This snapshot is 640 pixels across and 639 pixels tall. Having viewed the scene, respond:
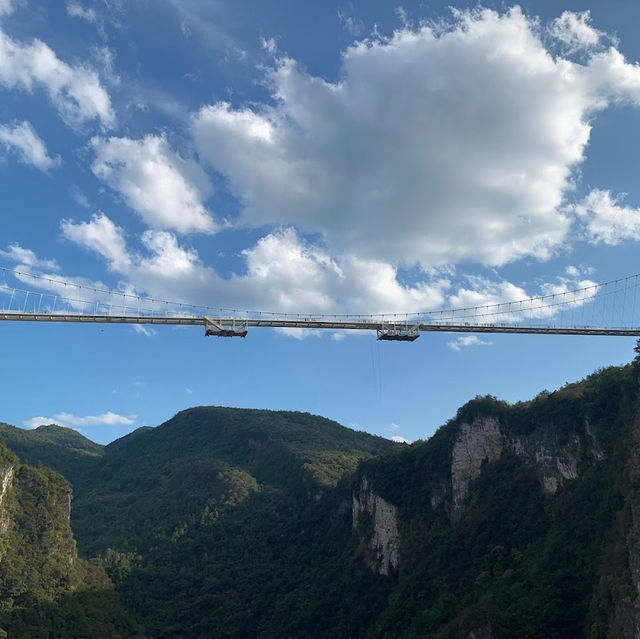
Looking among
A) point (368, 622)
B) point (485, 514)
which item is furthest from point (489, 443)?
point (368, 622)

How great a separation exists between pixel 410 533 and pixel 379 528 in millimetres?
7172

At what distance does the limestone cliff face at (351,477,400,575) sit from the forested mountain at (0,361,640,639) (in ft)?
0.82

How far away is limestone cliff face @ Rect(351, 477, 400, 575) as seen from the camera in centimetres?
7531

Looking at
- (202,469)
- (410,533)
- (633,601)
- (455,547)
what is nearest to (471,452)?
(455,547)

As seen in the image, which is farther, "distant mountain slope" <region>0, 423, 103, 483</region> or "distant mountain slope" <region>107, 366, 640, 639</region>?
"distant mountain slope" <region>0, 423, 103, 483</region>

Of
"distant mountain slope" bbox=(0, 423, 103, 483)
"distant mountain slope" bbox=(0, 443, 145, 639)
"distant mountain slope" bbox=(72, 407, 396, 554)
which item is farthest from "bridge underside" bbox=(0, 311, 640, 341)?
"distant mountain slope" bbox=(0, 423, 103, 483)

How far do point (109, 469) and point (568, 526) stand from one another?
150m

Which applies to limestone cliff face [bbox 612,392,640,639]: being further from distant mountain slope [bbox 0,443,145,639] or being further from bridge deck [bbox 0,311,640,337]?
distant mountain slope [bbox 0,443,145,639]

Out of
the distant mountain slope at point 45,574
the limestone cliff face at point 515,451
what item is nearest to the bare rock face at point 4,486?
the distant mountain slope at point 45,574

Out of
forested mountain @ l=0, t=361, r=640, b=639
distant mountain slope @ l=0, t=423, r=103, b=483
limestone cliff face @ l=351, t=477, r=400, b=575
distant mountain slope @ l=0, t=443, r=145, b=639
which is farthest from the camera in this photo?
distant mountain slope @ l=0, t=423, r=103, b=483

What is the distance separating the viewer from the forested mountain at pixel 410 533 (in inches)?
1780

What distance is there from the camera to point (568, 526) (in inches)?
1993

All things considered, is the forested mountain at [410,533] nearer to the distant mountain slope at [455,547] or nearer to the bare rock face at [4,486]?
the distant mountain slope at [455,547]

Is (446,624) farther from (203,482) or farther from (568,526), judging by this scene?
(203,482)
